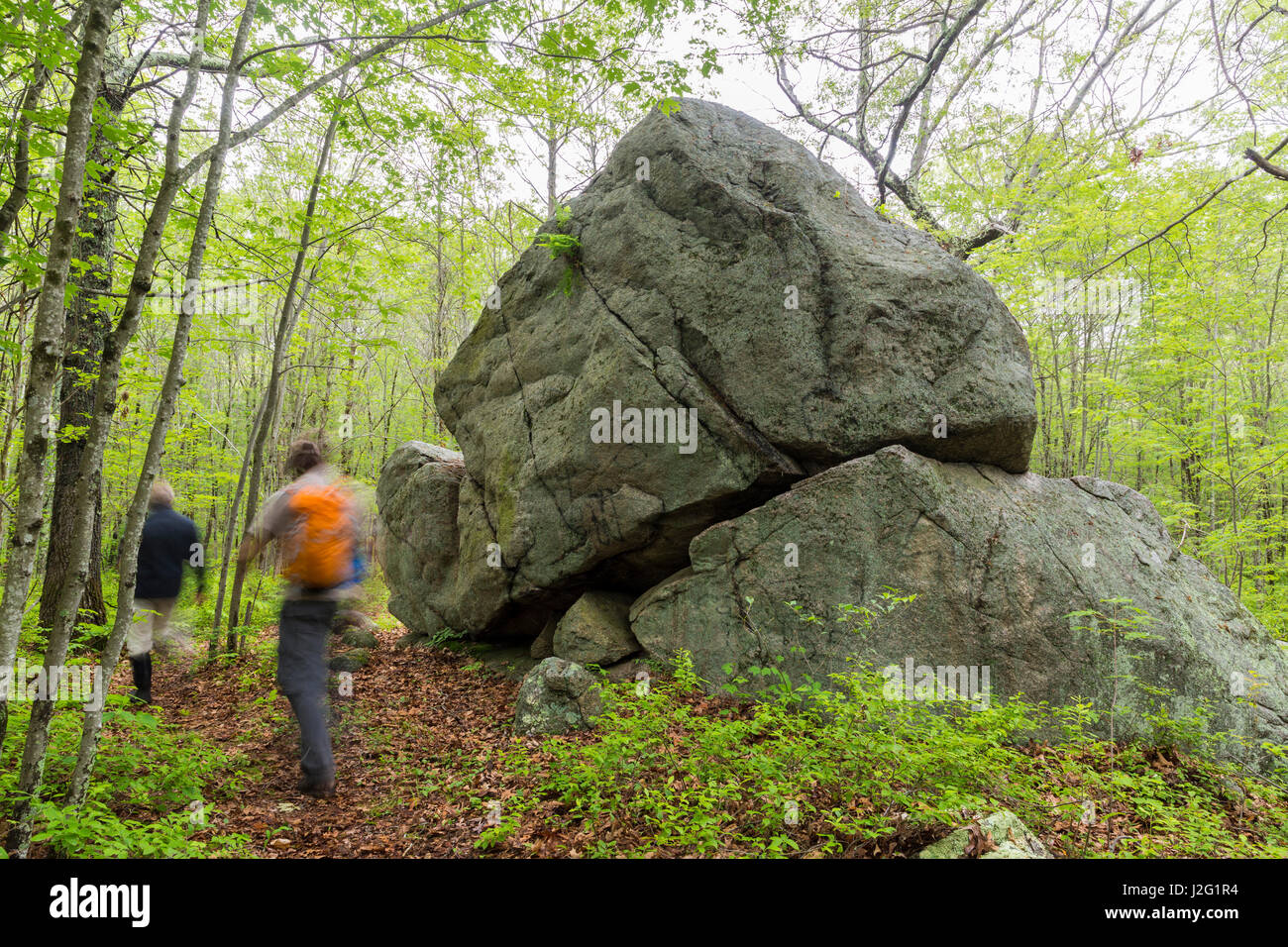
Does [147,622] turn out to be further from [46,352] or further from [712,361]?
[712,361]

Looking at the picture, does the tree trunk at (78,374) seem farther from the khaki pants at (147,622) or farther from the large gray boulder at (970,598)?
the large gray boulder at (970,598)

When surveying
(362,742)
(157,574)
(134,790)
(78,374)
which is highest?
(78,374)

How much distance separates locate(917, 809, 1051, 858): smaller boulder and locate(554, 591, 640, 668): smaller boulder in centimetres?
391

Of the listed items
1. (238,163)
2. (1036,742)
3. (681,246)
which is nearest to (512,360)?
(681,246)

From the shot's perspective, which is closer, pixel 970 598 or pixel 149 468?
pixel 149 468

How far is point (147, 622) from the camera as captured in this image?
6461 millimetres

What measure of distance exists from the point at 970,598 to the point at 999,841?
8.96 ft

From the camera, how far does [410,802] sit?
4.55 meters

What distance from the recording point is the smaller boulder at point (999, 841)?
330 centimetres

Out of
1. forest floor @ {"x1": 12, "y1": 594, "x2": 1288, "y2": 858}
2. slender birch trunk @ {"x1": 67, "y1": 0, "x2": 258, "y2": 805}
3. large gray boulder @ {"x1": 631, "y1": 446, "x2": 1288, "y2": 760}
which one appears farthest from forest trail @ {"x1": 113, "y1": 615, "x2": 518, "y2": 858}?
large gray boulder @ {"x1": 631, "y1": 446, "x2": 1288, "y2": 760}

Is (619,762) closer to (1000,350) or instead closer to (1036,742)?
(1036,742)

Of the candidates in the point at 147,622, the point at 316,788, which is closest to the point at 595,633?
the point at 316,788

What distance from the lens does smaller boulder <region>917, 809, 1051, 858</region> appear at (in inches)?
130

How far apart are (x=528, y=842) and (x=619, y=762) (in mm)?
839
